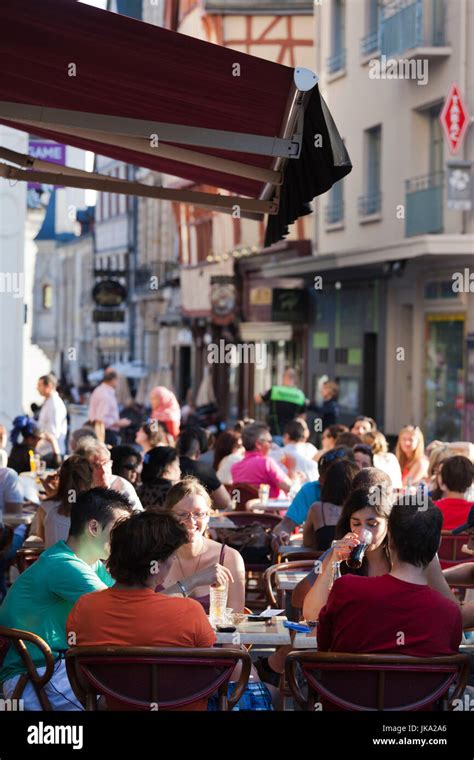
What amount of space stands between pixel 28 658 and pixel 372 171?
2159 cm

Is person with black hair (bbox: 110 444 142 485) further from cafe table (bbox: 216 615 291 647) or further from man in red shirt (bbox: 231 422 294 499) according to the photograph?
cafe table (bbox: 216 615 291 647)

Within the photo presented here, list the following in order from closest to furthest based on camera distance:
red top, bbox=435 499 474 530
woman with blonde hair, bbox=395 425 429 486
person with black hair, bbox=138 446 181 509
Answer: red top, bbox=435 499 474 530, person with black hair, bbox=138 446 181 509, woman with blonde hair, bbox=395 425 429 486

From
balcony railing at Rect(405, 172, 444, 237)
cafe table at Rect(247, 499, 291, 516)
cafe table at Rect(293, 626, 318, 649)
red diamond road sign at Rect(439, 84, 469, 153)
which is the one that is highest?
red diamond road sign at Rect(439, 84, 469, 153)

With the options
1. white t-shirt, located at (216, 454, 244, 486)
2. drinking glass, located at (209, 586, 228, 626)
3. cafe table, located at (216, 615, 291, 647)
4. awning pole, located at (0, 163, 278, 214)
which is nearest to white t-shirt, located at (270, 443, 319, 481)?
white t-shirt, located at (216, 454, 244, 486)

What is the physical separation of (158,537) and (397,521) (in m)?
0.94

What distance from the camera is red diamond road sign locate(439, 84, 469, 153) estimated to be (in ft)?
69.8

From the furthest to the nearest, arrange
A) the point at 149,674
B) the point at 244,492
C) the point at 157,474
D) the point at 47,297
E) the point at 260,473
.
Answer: the point at 47,297 < the point at 260,473 < the point at 244,492 < the point at 157,474 < the point at 149,674

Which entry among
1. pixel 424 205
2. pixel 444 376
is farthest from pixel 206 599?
pixel 444 376

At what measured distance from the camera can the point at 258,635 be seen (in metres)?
6.15

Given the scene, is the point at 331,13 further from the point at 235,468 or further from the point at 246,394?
the point at 235,468

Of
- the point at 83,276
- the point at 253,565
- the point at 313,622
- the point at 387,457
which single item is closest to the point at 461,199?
the point at 387,457

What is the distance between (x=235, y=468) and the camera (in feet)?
42.2

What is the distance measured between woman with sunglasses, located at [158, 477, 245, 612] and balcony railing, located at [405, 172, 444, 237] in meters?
15.0

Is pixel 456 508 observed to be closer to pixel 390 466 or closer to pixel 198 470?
pixel 198 470
